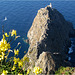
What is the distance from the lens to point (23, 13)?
61219 mm

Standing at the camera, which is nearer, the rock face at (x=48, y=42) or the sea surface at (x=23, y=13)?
the rock face at (x=48, y=42)

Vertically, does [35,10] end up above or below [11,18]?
above

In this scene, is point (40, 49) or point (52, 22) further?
point (52, 22)

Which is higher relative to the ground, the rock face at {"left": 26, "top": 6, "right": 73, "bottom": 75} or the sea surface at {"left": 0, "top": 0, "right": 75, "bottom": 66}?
the sea surface at {"left": 0, "top": 0, "right": 75, "bottom": 66}

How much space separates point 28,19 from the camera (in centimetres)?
5647

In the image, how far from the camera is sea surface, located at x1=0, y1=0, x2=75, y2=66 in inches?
1997

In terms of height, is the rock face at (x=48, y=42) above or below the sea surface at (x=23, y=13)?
below

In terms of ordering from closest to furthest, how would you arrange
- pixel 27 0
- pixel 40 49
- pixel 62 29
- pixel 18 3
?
pixel 40 49, pixel 62 29, pixel 18 3, pixel 27 0

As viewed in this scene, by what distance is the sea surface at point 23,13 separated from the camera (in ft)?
166

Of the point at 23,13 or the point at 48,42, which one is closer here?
the point at 48,42

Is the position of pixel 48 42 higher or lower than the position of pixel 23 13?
lower

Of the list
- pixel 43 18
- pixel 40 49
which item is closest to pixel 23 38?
pixel 43 18

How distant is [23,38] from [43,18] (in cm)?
1250

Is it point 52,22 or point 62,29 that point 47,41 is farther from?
point 62,29
